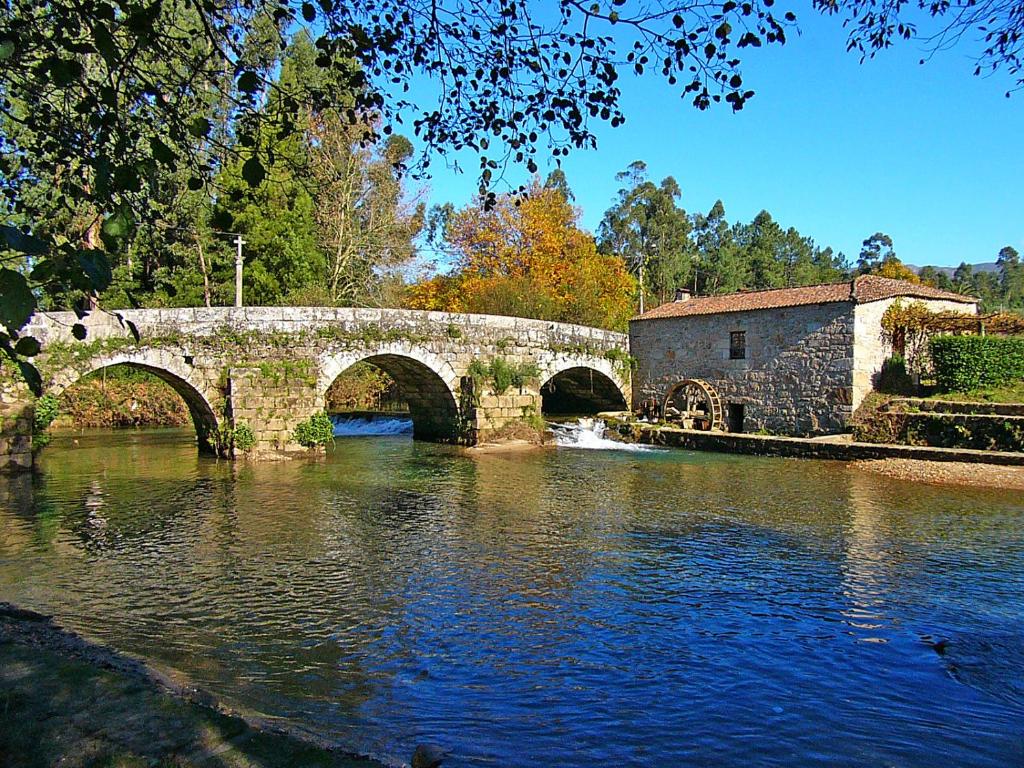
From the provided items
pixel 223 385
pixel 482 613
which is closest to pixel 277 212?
pixel 223 385

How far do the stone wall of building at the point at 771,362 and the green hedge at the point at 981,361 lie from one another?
7.40 feet

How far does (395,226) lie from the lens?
29172 millimetres

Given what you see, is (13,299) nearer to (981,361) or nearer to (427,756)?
(427,756)

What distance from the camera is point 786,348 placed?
18188mm

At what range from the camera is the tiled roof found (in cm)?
1714

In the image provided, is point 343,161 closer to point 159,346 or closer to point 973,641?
point 159,346

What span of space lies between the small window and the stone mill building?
0.03 metres

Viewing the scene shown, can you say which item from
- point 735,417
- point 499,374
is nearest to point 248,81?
point 499,374

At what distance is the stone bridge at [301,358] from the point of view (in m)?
14.7

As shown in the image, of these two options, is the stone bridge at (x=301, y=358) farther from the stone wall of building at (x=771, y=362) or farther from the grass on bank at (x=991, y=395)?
the grass on bank at (x=991, y=395)

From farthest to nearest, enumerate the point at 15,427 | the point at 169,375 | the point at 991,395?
the point at 991,395
the point at 169,375
the point at 15,427

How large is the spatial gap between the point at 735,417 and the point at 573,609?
47.7 ft

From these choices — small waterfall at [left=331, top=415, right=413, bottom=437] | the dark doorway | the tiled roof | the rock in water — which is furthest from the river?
small waterfall at [left=331, top=415, right=413, bottom=437]

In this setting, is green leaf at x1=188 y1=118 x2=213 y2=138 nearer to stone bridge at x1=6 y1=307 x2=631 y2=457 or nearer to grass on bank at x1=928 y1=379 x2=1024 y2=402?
stone bridge at x1=6 y1=307 x2=631 y2=457
